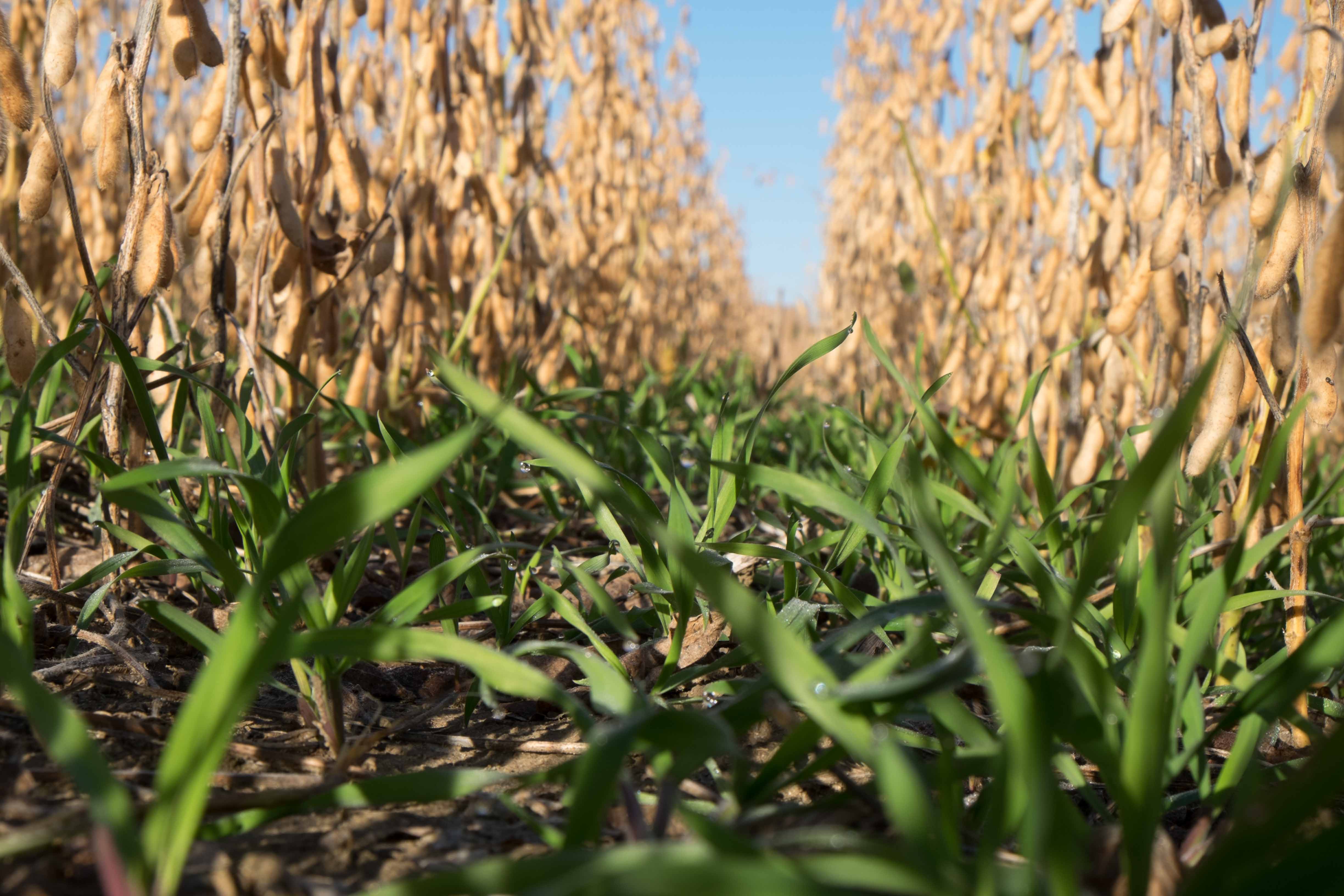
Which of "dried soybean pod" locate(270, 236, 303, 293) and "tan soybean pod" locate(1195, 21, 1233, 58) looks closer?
"tan soybean pod" locate(1195, 21, 1233, 58)

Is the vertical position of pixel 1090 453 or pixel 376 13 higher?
pixel 376 13

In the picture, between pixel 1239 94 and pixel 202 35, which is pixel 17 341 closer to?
pixel 202 35

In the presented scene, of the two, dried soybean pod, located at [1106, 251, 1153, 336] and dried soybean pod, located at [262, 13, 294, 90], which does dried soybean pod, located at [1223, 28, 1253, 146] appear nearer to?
dried soybean pod, located at [1106, 251, 1153, 336]

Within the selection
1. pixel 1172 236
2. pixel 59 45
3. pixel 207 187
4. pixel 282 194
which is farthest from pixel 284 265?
pixel 1172 236

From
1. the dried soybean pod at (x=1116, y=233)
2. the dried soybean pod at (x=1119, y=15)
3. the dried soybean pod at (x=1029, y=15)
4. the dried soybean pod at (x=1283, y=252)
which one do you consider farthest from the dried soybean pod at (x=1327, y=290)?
the dried soybean pod at (x=1029, y=15)

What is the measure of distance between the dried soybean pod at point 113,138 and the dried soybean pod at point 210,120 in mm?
158

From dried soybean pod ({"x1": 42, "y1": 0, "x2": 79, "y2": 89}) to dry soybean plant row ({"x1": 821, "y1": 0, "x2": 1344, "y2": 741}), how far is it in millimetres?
1061

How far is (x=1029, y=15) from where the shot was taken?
1.84m

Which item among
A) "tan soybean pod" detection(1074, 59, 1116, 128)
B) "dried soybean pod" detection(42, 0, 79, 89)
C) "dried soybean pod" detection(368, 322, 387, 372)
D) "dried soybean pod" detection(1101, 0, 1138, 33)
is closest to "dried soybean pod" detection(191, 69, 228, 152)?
"dried soybean pod" detection(42, 0, 79, 89)

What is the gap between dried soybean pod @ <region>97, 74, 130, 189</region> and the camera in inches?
41.2

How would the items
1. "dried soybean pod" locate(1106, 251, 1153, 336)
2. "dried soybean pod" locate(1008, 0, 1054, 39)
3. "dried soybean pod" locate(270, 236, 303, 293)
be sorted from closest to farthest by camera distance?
"dried soybean pod" locate(1106, 251, 1153, 336) → "dried soybean pod" locate(270, 236, 303, 293) → "dried soybean pod" locate(1008, 0, 1054, 39)

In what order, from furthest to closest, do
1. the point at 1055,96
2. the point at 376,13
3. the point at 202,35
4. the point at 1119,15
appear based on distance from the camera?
the point at 1055,96
the point at 376,13
the point at 1119,15
the point at 202,35

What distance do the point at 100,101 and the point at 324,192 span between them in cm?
72

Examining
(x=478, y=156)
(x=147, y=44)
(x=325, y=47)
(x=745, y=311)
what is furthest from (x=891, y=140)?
(x=745, y=311)
